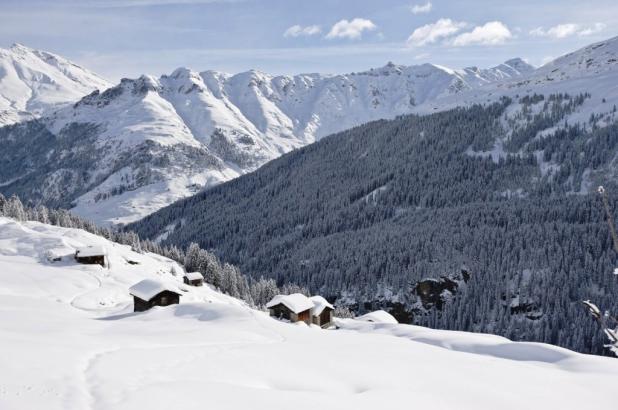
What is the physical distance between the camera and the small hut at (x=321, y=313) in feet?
248

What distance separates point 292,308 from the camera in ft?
238

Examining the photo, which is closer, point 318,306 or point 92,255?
point 318,306

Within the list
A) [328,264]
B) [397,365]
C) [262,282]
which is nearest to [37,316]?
[397,365]

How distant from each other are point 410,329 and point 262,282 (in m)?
74.4

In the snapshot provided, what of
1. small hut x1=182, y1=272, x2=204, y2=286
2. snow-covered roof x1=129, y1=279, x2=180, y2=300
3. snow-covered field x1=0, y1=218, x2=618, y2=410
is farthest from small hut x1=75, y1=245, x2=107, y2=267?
snow-covered field x1=0, y1=218, x2=618, y2=410

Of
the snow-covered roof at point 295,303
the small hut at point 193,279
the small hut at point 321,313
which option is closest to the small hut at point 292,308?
the snow-covered roof at point 295,303

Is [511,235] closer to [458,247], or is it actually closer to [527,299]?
[458,247]

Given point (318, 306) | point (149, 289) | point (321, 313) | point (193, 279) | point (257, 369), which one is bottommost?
point (193, 279)

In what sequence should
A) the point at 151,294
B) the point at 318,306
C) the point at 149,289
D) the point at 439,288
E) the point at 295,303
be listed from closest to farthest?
the point at 151,294
the point at 149,289
the point at 295,303
the point at 318,306
the point at 439,288

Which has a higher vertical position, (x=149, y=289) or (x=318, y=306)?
(x=149, y=289)

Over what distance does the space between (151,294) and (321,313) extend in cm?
2460

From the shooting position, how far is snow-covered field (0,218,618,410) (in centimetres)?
1708

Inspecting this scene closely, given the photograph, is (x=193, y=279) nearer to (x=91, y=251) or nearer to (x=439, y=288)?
(x=91, y=251)


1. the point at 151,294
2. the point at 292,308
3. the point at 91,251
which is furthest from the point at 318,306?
the point at 91,251
